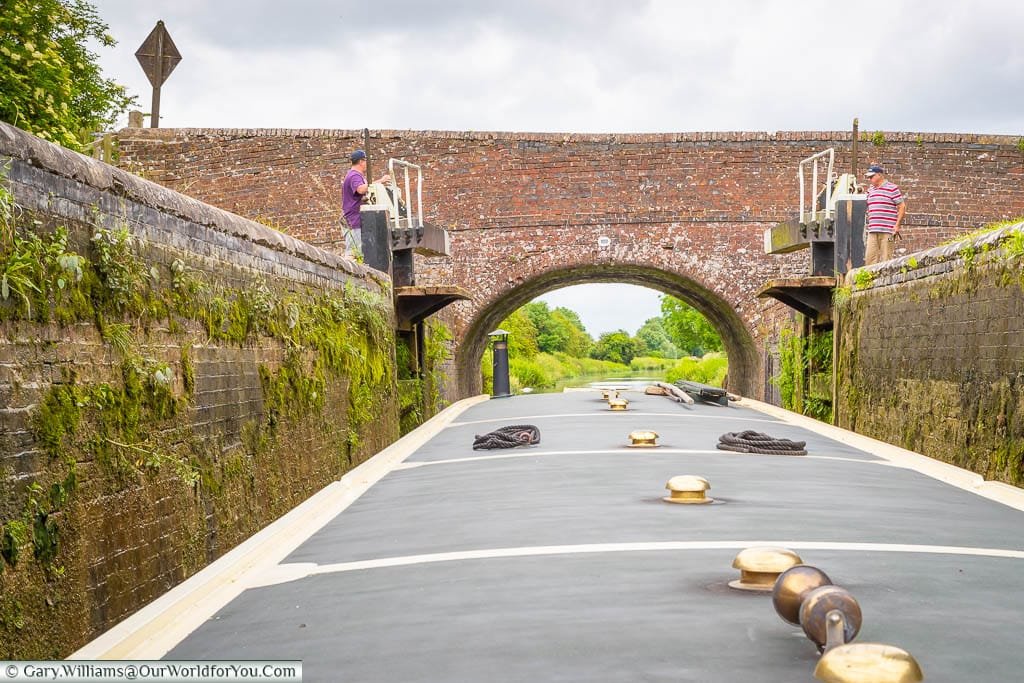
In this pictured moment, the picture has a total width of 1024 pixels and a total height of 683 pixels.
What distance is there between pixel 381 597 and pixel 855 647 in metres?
1.25

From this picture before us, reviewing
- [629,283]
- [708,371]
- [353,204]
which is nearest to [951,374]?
[353,204]

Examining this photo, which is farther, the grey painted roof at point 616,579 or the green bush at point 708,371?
the green bush at point 708,371

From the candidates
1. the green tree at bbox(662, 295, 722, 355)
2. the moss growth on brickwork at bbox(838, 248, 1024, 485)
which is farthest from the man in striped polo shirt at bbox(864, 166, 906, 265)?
the green tree at bbox(662, 295, 722, 355)

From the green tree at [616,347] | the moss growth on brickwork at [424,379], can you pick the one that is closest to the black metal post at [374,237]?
the moss growth on brickwork at [424,379]

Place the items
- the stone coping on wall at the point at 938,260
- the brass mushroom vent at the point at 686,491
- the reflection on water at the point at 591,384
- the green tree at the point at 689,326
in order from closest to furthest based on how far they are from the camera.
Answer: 1. the brass mushroom vent at the point at 686,491
2. the stone coping on wall at the point at 938,260
3. the green tree at the point at 689,326
4. the reflection on water at the point at 591,384

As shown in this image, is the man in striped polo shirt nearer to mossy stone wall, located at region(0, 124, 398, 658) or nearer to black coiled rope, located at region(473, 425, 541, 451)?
black coiled rope, located at region(473, 425, 541, 451)

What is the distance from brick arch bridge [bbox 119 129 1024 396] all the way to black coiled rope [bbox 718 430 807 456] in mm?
9384

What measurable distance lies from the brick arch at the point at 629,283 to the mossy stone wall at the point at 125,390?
8.17 meters

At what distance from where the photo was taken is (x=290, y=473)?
642 cm

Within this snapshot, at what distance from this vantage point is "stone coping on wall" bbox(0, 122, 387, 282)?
3406 millimetres

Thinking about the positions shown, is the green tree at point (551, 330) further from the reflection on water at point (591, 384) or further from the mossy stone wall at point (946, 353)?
the mossy stone wall at point (946, 353)

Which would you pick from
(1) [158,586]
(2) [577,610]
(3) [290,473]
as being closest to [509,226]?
(3) [290,473]

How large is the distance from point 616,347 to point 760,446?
264ft

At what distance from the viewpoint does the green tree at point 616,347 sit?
276 feet
